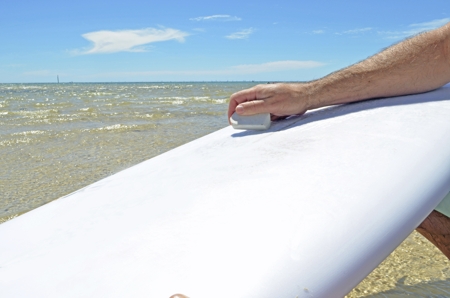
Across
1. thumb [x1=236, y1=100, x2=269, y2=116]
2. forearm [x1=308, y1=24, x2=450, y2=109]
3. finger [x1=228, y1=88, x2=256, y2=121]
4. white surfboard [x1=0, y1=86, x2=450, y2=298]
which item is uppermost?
forearm [x1=308, y1=24, x2=450, y2=109]

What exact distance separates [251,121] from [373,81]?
462 mm

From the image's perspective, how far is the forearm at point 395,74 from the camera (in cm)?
141

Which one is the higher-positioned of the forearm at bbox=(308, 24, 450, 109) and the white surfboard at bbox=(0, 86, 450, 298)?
the forearm at bbox=(308, 24, 450, 109)

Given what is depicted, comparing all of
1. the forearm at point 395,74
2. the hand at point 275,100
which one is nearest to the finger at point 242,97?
the hand at point 275,100

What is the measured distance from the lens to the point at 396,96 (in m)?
1.45

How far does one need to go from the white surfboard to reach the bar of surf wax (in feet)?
0.57

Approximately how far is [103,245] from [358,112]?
3.09 ft

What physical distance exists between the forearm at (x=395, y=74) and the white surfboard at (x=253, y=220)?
0.58 ft

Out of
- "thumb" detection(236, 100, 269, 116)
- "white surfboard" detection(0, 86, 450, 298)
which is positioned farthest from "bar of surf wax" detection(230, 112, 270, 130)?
"white surfboard" detection(0, 86, 450, 298)

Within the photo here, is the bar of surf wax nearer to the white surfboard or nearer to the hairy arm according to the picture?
the hairy arm

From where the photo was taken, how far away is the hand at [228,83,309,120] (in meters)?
1.42

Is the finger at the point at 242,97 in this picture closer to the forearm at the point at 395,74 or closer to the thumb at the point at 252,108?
the thumb at the point at 252,108

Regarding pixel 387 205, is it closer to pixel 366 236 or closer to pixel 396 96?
pixel 366 236

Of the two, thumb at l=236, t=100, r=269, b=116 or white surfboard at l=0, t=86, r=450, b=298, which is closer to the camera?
white surfboard at l=0, t=86, r=450, b=298
